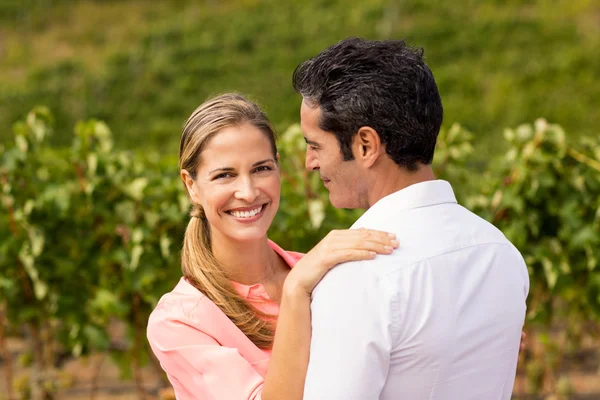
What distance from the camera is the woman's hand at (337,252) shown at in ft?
5.32

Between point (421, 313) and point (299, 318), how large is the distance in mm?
268

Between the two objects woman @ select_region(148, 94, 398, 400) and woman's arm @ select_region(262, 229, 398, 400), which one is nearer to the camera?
woman's arm @ select_region(262, 229, 398, 400)

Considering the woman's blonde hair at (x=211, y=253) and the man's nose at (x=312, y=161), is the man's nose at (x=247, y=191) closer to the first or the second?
the woman's blonde hair at (x=211, y=253)

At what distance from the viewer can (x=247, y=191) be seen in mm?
2180

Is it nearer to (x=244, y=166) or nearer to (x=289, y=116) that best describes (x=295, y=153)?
(x=244, y=166)

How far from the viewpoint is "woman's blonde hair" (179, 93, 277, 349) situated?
221 centimetres

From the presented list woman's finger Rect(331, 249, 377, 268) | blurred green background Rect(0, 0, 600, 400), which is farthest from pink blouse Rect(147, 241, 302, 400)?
blurred green background Rect(0, 0, 600, 400)

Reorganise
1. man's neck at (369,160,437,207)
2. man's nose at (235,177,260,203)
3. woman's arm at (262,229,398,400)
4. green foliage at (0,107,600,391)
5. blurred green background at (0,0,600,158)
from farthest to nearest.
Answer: blurred green background at (0,0,600,158) < green foliage at (0,107,600,391) < man's nose at (235,177,260,203) < man's neck at (369,160,437,207) < woman's arm at (262,229,398,400)

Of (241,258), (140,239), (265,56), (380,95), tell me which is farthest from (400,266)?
(265,56)

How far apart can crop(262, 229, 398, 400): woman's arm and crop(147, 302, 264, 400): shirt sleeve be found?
7.4 inches

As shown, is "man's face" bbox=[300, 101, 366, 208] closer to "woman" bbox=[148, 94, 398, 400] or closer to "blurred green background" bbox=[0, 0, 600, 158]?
"woman" bbox=[148, 94, 398, 400]

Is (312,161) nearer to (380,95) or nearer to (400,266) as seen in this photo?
(380,95)

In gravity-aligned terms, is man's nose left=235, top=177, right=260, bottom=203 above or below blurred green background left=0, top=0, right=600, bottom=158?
above

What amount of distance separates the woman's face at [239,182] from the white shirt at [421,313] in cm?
53
